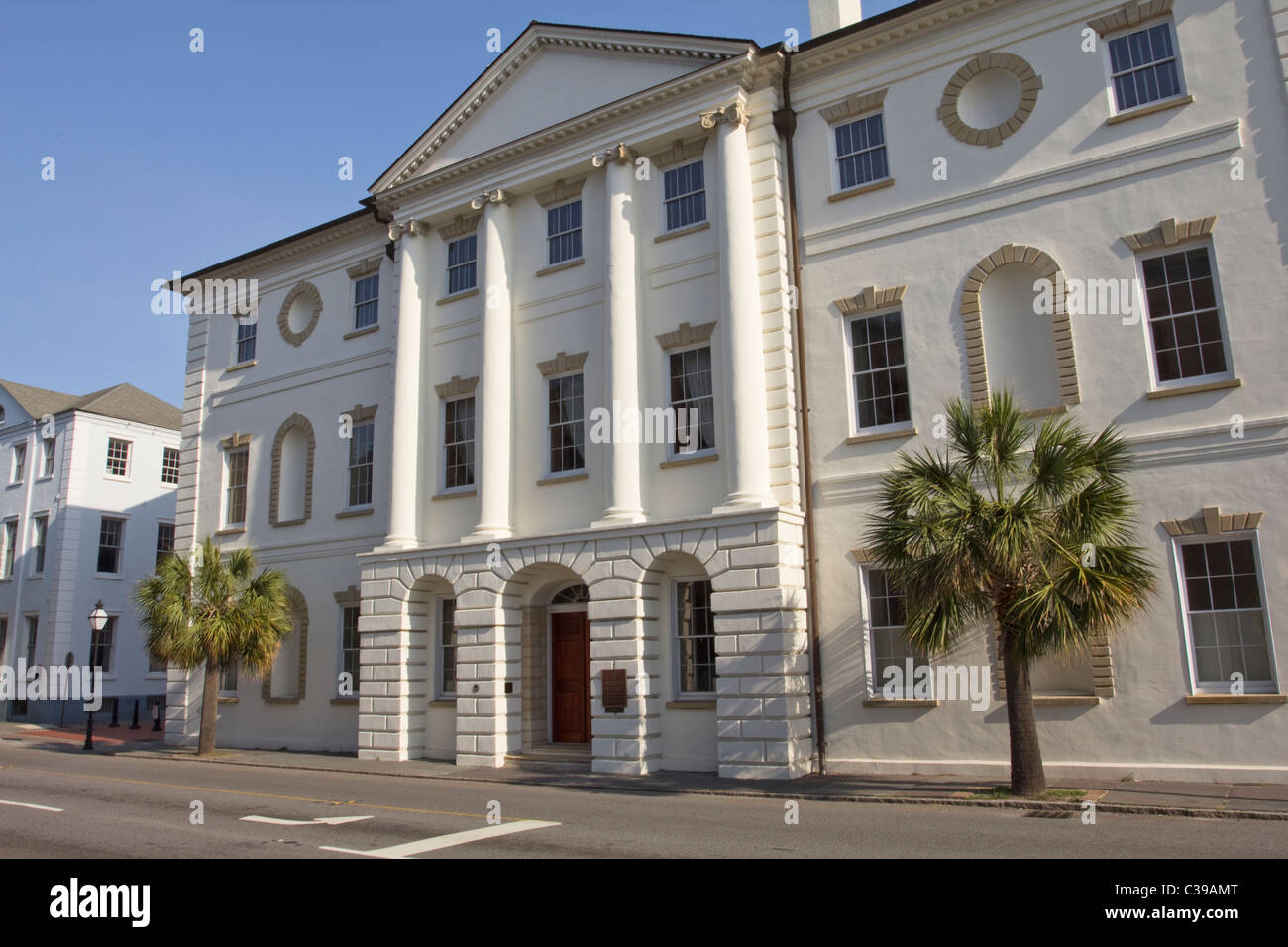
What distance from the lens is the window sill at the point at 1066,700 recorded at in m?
14.7

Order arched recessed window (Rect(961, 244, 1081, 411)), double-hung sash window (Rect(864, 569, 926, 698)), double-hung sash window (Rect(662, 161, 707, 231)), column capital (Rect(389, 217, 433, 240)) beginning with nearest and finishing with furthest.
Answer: arched recessed window (Rect(961, 244, 1081, 411)), double-hung sash window (Rect(864, 569, 926, 698)), double-hung sash window (Rect(662, 161, 707, 231)), column capital (Rect(389, 217, 433, 240))

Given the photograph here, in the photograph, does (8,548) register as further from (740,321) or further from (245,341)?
(740,321)

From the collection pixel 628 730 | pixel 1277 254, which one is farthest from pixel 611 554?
pixel 1277 254

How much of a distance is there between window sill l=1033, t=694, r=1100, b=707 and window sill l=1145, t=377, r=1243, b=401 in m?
4.55

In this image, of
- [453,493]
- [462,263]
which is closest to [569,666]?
[453,493]

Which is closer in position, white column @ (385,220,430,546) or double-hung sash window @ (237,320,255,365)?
white column @ (385,220,430,546)

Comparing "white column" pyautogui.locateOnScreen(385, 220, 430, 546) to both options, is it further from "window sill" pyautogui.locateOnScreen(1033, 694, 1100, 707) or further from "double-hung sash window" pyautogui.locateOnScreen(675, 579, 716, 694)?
"window sill" pyautogui.locateOnScreen(1033, 694, 1100, 707)

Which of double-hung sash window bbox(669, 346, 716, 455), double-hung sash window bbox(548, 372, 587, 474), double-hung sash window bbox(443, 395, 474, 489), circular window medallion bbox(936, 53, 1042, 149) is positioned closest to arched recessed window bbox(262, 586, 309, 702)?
double-hung sash window bbox(443, 395, 474, 489)

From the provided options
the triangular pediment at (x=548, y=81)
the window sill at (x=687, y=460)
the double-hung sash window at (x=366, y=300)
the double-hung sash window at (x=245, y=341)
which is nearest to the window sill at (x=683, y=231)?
the triangular pediment at (x=548, y=81)

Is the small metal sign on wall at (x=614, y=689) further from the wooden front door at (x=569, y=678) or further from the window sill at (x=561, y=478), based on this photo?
the window sill at (x=561, y=478)

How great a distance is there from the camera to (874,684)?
16625 millimetres

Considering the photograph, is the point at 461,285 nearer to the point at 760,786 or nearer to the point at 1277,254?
the point at 760,786

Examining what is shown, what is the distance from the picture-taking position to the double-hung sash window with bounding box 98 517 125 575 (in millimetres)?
37406

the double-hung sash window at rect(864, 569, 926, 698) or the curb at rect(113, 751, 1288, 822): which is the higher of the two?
the double-hung sash window at rect(864, 569, 926, 698)
